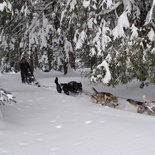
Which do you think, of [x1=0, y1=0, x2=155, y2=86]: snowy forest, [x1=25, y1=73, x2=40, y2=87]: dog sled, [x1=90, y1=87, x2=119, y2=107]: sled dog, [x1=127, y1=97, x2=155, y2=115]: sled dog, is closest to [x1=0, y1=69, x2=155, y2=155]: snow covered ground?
[x1=90, y1=87, x2=119, y2=107]: sled dog

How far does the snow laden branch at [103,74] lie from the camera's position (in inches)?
493

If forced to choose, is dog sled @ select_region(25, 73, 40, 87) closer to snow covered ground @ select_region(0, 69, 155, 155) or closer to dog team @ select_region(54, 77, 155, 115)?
dog team @ select_region(54, 77, 155, 115)

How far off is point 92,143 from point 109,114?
3.01 meters

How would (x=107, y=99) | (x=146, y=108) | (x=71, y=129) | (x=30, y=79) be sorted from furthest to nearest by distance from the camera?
(x=30, y=79) → (x=107, y=99) → (x=146, y=108) → (x=71, y=129)

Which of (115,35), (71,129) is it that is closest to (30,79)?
(115,35)

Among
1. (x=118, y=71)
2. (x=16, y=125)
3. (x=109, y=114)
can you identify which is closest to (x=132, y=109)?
(x=118, y=71)

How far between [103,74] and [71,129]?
3.99 meters

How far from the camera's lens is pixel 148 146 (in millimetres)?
7508

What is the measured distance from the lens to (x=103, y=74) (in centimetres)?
1295

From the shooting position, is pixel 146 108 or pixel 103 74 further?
pixel 103 74

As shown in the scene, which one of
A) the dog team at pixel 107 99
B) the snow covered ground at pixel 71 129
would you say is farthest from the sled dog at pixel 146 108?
the snow covered ground at pixel 71 129

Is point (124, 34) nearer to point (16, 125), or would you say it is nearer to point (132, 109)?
point (132, 109)

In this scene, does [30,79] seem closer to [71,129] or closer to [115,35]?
[115,35]

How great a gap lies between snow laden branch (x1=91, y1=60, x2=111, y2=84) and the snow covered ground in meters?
0.83
